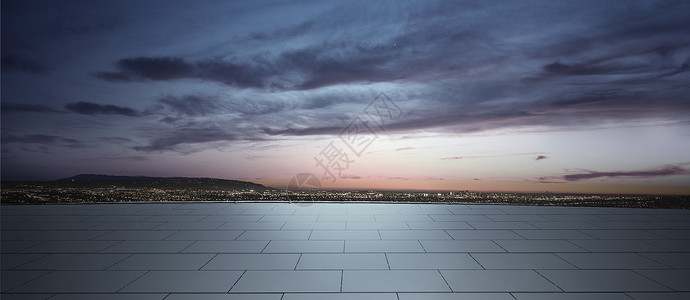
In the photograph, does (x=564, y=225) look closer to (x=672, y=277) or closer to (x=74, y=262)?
(x=672, y=277)

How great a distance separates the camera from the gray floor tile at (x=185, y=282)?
104 inches

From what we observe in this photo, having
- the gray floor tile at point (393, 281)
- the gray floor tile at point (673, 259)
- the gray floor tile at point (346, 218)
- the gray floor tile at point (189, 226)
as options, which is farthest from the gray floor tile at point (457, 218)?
the gray floor tile at point (189, 226)

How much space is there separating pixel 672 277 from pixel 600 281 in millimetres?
686

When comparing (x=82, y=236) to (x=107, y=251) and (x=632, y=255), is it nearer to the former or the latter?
(x=107, y=251)

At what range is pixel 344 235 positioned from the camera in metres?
4.35

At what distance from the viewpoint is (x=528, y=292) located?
2.58 metres

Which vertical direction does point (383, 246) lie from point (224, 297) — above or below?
above

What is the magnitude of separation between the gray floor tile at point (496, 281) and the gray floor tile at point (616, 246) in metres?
1.32

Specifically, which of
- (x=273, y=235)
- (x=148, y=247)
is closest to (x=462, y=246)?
(x=273, y=235)

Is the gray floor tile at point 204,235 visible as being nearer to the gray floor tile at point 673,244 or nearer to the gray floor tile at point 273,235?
the gray floor tile at point 273,235

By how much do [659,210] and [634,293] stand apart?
530 cm

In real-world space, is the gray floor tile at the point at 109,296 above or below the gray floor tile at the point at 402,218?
below

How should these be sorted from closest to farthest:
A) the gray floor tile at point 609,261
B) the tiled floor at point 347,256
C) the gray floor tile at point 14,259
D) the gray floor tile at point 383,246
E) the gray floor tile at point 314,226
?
the tiled floor at point 347,256, the gray floor tile at point 609,261, the gray floor tile at point 14,259, the gray floor tile at point 383,246, the gray floor tile at point 314,226

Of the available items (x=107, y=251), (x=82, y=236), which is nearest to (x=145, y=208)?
(x=82, y=236)
